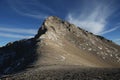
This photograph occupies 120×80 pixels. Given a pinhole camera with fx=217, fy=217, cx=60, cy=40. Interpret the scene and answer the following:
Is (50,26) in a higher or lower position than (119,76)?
higher

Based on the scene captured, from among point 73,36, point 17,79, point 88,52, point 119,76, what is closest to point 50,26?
point 73,36

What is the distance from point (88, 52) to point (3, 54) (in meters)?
69.4

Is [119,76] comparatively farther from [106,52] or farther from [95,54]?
[106,52]

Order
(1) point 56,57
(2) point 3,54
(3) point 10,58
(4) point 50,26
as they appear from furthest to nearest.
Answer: (4) point 50,26 < (2) point 3,54 < (3) point 10,58 < (1) point 56,57

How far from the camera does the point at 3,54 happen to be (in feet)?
577

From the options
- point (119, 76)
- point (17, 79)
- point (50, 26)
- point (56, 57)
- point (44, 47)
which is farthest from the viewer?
point (50, 26)

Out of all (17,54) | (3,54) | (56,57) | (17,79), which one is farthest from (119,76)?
(3,54)

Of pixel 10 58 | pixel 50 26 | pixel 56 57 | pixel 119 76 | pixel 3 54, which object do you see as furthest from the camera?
pixel 50 26

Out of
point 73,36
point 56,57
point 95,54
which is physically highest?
point 73,36

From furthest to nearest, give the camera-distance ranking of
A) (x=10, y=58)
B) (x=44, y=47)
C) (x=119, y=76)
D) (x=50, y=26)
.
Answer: (x=50, y=26) < (x=10, y=58) < (x=44, y=47) < (x=119, y=76)

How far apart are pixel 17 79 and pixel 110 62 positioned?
135889 mm

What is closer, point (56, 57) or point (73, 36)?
point (56, 57)

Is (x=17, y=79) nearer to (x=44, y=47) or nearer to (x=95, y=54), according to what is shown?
(x=44, y=47)

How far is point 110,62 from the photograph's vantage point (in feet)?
582
